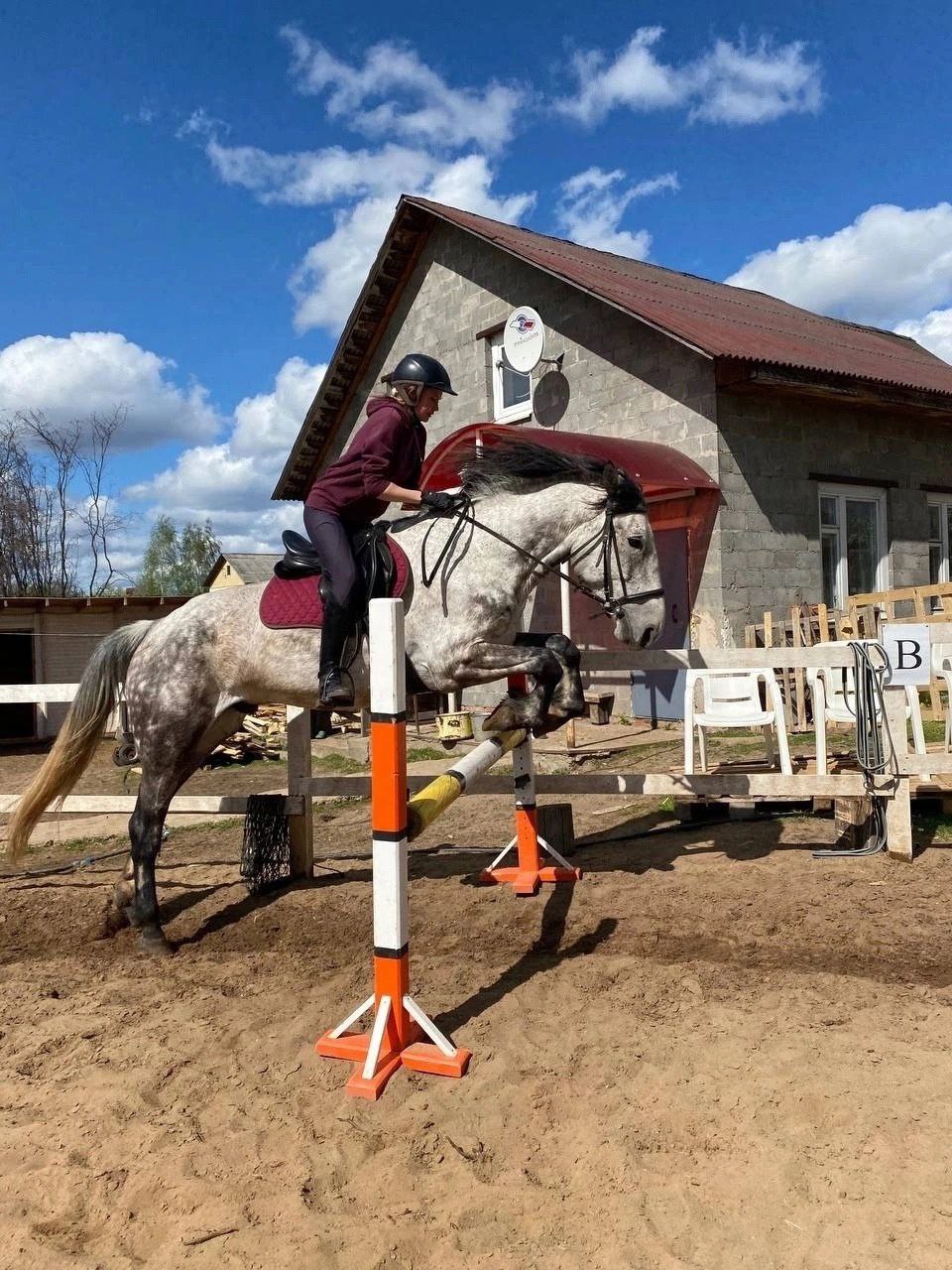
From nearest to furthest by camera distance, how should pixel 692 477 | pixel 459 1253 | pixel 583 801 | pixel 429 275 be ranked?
pixel 459 1253
pixel 583 801
pixel 692 477
pixel 429 275

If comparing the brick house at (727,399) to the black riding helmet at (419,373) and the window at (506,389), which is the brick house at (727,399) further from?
the black riding helmet at (419,373)

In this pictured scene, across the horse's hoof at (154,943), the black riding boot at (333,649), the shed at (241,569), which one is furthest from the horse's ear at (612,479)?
the shed at (241,569)

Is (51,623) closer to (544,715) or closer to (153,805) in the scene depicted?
(153,805)

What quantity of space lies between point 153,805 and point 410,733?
915cm

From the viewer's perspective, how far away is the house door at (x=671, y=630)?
11664 mm

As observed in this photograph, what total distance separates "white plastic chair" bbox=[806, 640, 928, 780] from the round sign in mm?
7674

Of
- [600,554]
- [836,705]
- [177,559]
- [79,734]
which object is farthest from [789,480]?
[177,559]

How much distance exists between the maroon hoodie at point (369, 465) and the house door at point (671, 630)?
25.5ft

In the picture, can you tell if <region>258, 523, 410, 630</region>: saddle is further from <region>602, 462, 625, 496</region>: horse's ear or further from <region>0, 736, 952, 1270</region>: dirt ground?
<region>0, 736, 952, 1270</region>: dirt ground

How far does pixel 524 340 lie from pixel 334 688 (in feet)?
33.7

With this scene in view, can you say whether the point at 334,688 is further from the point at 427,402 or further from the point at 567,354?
the point at 567,354

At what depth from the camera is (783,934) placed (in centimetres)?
395

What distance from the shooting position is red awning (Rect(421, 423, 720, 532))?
408 inches

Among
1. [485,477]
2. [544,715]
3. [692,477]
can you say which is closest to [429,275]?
[692,477]
